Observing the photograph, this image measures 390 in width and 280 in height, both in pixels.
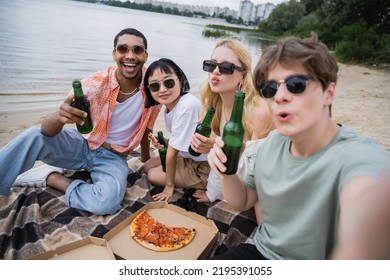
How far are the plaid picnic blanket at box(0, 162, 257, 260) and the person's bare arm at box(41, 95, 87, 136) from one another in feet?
2.40

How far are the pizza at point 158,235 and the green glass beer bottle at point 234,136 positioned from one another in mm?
913

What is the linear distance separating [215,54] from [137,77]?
993 mm

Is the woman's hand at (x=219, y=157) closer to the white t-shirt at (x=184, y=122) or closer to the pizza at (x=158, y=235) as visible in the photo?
the pizza at (x=158, y=235)

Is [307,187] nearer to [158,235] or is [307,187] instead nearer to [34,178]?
[158,235]

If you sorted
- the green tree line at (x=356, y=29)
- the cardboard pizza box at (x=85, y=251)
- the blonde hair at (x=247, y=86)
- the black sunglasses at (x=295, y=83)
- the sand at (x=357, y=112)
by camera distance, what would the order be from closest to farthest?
the black sunglasses at (x=295, y=83), the cardboard pizza box at (x=85, y=251), the blonde hair at (x=247, y=86), the sand at (x=357, y=112), the green tree line at (x=356, y=29)

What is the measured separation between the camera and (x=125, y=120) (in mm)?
3289

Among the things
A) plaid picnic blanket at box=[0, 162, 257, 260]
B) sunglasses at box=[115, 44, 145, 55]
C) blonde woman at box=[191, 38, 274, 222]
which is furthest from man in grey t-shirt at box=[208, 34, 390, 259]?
sunglasses at box=[115, 44, 145, 55]

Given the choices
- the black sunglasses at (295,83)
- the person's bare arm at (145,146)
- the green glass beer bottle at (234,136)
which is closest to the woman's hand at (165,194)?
the person's bare arm at (145,146)

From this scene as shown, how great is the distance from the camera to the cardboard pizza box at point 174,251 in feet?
7.30

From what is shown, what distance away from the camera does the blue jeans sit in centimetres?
271

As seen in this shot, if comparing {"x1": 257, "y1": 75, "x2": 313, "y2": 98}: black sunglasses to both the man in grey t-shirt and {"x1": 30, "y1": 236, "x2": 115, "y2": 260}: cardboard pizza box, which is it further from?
{"x1": 30, "y1": 236, "x2": 115, "y2": 260}: cardboard pizza box
